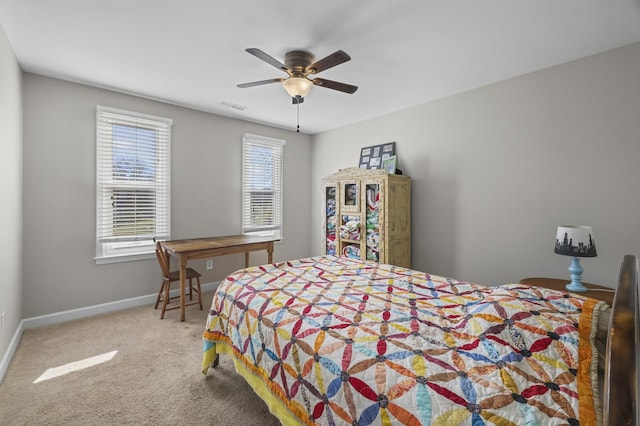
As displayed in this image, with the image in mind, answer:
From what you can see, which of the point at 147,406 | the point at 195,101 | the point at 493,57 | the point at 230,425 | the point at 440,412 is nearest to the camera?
the point at 440,412

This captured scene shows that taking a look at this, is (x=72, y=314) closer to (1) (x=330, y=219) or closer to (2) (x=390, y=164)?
(1) (x=330, y=219)

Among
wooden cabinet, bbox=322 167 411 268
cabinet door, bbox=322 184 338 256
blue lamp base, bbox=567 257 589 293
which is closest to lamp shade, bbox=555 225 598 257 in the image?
blue lamp base, bbox=567 257 589 293

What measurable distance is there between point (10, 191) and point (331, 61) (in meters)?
2.78

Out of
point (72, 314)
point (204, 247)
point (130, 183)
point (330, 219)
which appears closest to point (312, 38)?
point (204, 247)

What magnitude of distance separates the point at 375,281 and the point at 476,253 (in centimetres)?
171

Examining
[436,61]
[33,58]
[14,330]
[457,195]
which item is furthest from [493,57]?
[14,330]

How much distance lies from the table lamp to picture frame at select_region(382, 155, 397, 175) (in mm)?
1886

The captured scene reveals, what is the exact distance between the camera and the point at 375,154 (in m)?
4.09

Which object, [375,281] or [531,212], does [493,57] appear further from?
[375,281]

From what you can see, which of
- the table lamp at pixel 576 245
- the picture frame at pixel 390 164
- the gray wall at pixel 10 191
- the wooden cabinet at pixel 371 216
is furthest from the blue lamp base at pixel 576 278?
the gray wall at pixel 10 191

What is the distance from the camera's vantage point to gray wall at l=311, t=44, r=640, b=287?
2.32 meters

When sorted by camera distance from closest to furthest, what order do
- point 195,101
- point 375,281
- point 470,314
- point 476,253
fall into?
point 470,314 < point 375,281 < point 476,253 < point 195,101

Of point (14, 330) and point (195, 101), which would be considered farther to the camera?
point (195, 101)

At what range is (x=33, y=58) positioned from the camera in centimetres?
255
